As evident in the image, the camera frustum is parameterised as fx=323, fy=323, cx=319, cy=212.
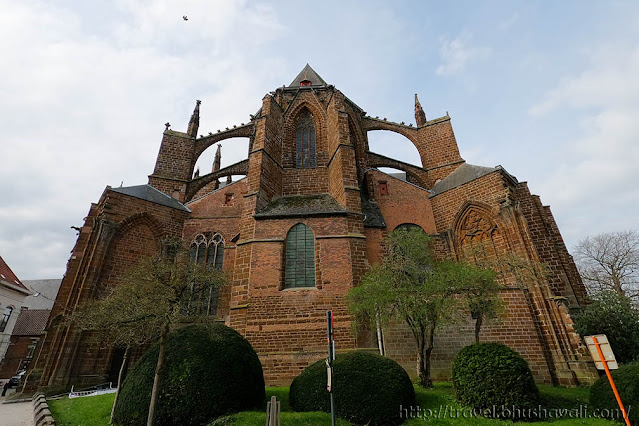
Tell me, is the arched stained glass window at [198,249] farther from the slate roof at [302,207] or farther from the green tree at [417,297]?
the green tree at [417,297]

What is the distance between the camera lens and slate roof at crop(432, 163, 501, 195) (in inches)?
613

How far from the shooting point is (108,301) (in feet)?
26.3

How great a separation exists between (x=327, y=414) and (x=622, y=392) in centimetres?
627

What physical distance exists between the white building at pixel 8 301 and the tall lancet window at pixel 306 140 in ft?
72.2

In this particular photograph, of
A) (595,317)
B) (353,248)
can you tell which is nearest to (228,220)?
(353,248)

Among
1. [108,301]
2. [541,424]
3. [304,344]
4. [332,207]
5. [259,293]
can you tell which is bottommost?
[541,424]

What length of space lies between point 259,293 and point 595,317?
1180 centimetres

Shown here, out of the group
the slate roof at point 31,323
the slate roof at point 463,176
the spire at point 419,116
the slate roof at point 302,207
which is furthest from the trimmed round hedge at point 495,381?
the slate roof at point 31,323

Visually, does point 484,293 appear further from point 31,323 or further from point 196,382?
point 31,323

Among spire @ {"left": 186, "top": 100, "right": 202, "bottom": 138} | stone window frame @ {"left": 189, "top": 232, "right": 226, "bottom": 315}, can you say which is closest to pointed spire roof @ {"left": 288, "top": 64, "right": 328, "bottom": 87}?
spire @ {"left": 186, "top": 100, "right": 202, "bottom": 138}

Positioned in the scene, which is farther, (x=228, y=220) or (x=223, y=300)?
(x=228, y=220)

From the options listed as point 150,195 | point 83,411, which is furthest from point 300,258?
point 150,195

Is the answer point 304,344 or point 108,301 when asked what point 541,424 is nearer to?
point 304,344

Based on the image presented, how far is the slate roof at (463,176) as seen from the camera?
15.6 meters
